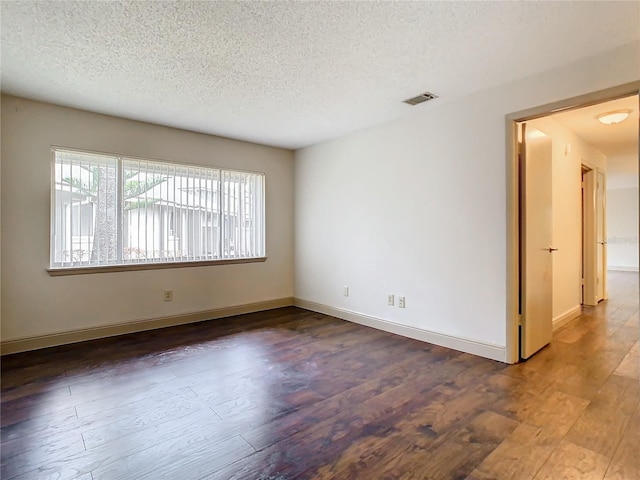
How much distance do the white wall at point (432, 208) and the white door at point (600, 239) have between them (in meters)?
3.37

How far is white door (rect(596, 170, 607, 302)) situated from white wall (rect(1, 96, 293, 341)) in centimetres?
520

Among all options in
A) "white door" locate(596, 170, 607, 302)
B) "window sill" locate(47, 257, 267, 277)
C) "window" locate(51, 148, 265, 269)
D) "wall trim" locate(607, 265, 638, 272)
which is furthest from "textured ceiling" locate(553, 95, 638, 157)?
"wall trim" locate(607, 265, 638, 272)

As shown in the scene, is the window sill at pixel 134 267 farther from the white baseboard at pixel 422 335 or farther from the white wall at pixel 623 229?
the white wall at pixel 623 229

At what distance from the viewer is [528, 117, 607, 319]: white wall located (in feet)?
12.7

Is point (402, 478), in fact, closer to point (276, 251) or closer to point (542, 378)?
point (542, 378)

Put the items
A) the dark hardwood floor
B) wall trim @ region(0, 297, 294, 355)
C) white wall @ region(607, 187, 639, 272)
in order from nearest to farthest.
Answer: the dark hardwood floor → wall trim @ region(0, 297, 294, 355) → white wall @ region(607, 187, 639, 272)

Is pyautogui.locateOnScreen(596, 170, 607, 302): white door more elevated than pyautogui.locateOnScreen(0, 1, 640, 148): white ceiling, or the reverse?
pyautogui.locateOnScreen(0, 1, 640, 148): white ceiling

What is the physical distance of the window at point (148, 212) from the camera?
341 cm

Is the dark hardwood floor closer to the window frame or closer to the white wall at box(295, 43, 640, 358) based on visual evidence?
the white wall at box(295, 43, 640, 358)

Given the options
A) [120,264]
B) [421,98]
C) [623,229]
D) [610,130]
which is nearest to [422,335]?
[421,98]

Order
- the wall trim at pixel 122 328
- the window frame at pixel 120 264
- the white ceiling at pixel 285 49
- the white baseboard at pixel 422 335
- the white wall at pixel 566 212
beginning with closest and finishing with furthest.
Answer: the white ceiling at pixel 285 49, the white baseboard at pixel 422 335, the wall trim at pixel 122 328, the window frame at pixel 120 264, the white wall at pixel 566 212

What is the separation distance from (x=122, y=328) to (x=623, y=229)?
1223 cm

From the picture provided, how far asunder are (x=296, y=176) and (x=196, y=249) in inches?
72.9

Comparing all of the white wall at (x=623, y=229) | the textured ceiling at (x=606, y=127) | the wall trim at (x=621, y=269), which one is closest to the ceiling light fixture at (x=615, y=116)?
the textured ceiling at (x=606, y=127)
